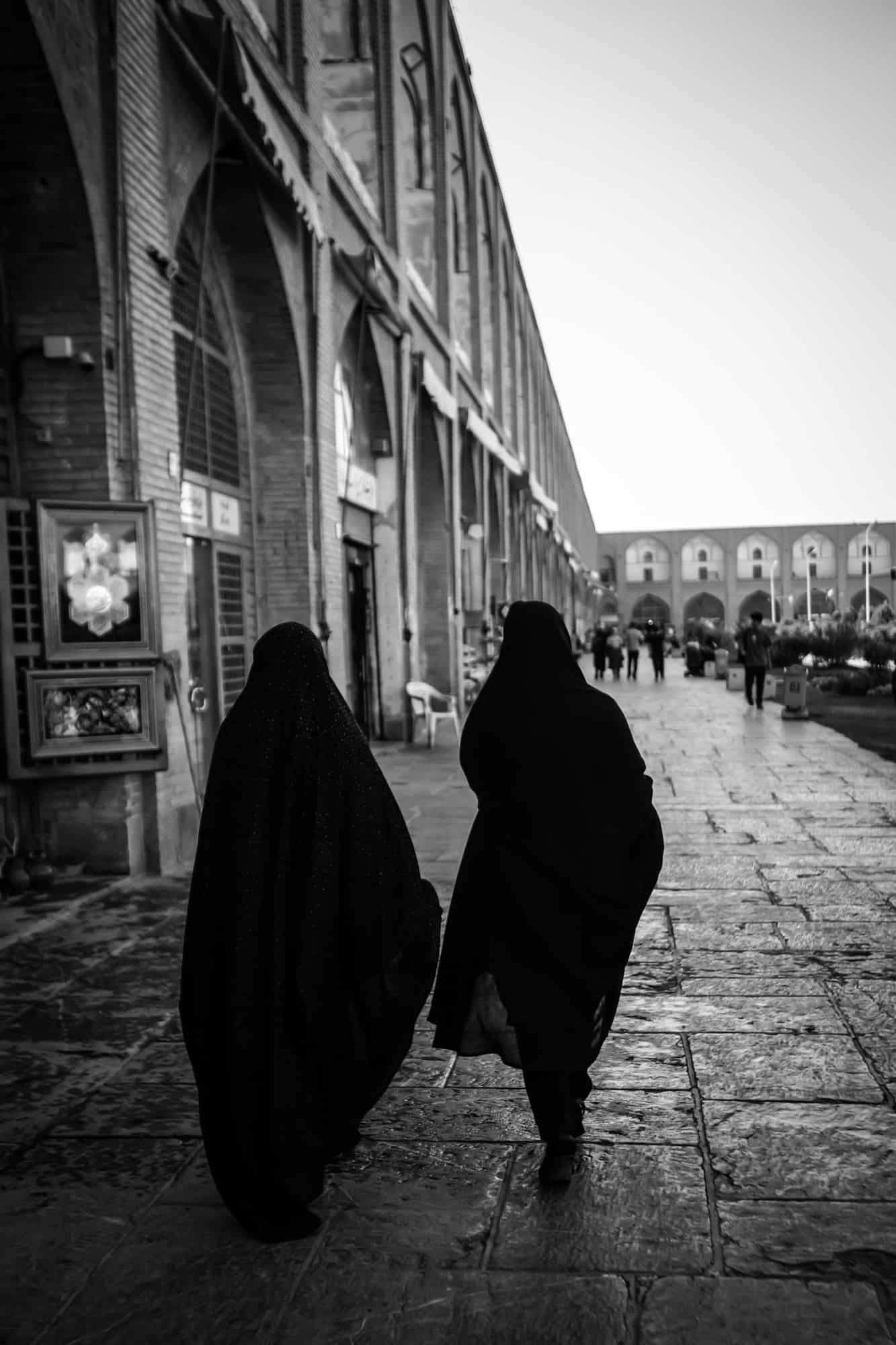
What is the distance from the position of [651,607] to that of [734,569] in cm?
586

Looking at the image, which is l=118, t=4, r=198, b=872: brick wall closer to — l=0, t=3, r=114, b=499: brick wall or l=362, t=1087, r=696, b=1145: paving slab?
l=0, t=3, r=114, b=499: brick wall

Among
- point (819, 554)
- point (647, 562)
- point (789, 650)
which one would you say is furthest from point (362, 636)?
point (819, 554)

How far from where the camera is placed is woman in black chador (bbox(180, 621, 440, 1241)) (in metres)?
2.45

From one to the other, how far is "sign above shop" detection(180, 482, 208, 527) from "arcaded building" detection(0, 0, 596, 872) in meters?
0.03

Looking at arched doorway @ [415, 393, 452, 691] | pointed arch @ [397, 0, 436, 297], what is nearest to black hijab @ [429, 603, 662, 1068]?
pointed arch @ [397, 0, 436, 297]

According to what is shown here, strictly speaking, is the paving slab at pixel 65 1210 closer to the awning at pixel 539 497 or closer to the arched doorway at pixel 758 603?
the awning at pixel 539 497

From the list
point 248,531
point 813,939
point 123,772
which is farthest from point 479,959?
point 248,531

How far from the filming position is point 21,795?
19.4 feet

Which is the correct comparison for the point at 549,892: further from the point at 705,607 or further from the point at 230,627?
the point at 705,607

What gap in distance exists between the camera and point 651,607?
3061 inches

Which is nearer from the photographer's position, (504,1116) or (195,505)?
(504,1116)

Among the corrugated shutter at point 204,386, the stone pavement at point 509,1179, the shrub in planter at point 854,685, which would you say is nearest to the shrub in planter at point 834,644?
the shrub in planter at point 854,685

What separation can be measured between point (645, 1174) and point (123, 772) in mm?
3935

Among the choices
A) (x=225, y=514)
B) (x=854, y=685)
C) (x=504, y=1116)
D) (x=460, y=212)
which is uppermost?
(x=460, y=212)
